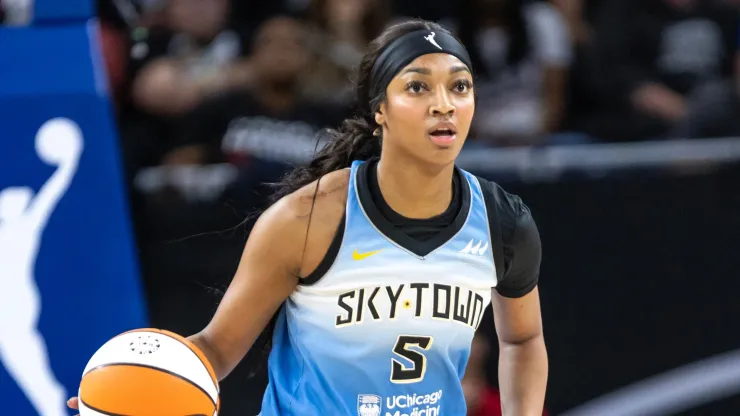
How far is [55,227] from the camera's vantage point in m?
3.97

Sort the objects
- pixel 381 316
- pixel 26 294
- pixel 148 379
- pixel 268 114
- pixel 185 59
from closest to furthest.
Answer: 1. pixel 148 379
2. pixel 381 316
3. pixel 26 294
4. pixel 268 114
5. pixel 185 59

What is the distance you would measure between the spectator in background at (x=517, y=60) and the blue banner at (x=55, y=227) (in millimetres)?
2947

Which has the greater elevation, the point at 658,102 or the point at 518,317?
the point at 658,102

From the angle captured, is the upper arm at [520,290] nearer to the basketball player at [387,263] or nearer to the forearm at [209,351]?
the basketball player at [387,263]

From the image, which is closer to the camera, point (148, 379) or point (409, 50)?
point (148, 379)

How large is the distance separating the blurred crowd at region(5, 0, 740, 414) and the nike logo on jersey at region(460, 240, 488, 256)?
7.52 feet

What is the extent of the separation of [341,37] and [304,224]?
11.6 ft

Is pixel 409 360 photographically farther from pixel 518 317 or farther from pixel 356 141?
pixel 356 141

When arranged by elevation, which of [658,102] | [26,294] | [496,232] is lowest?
[26,294]

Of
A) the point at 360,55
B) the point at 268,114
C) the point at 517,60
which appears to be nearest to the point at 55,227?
the point at 268,114

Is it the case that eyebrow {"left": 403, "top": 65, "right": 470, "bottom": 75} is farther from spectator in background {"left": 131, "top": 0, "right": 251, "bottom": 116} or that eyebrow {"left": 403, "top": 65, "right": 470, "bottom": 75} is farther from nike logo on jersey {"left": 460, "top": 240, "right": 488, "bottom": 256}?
spectator in background {"left": 131, "top": 0, "right": 251, "bottom": 116}

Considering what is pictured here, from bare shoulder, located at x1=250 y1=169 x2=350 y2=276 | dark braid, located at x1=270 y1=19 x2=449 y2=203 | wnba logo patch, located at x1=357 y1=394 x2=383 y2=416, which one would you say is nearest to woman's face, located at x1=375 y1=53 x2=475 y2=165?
dark braid, located at x1=270 y1=19 x2=449 y2=203

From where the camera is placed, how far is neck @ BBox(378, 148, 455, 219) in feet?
10.6

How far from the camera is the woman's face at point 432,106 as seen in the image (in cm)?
309
